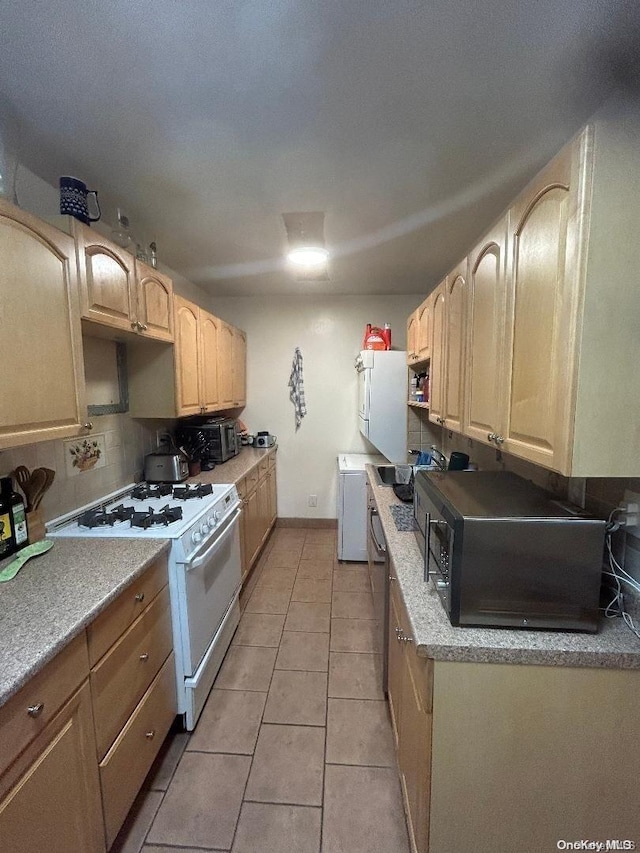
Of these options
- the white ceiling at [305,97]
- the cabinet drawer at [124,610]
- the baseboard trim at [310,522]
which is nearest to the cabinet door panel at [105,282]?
the white ceiling at [305,97]

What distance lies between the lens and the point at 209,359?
269 cm

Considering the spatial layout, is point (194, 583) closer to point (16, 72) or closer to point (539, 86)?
point (16, 72)

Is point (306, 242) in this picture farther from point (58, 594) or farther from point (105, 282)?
point (58, 594)

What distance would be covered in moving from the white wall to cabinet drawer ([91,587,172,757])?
7.61ft

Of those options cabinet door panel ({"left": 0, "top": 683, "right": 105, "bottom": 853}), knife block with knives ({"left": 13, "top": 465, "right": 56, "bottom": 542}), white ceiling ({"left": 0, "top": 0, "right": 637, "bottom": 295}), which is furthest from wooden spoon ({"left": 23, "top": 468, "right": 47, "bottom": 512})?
white ceiling ({"left": 0, "top": 0, "right": 637, "bottom": 295})


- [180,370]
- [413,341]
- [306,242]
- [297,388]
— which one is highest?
[306,242]

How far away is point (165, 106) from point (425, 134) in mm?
926

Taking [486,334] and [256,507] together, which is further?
[256,507]

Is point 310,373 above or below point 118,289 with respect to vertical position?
below

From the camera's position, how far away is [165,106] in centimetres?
117

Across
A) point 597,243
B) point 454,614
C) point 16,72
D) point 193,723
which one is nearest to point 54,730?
point 193,723

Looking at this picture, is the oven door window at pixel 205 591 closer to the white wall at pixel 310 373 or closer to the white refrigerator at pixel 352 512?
the white refrigerator at pixel 352 512

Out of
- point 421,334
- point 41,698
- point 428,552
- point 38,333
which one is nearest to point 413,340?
point 421,334

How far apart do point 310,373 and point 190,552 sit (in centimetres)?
240
